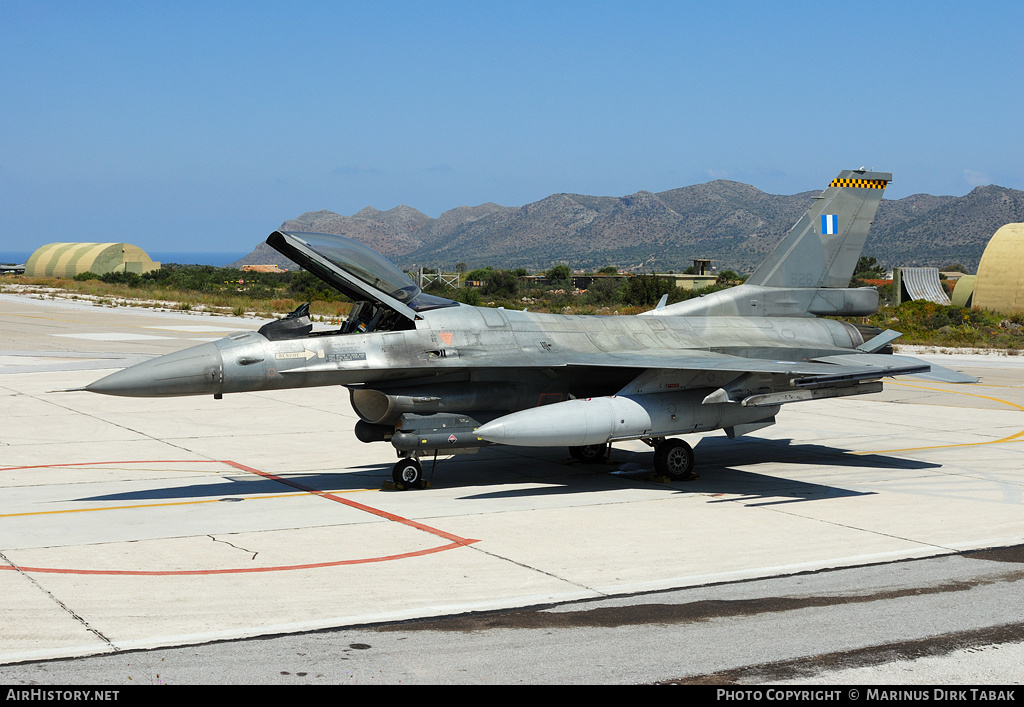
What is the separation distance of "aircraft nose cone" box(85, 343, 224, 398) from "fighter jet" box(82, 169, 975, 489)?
0.05 ft

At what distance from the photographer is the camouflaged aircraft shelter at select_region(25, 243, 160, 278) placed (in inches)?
5113

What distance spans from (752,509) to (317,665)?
699 cm

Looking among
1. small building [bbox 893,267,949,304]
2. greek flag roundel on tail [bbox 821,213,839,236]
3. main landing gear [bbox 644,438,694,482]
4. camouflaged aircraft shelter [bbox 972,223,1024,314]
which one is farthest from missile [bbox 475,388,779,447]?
small building [bbox 893,267,949,304]

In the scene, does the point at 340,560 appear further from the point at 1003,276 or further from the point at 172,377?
the point at 1003,276

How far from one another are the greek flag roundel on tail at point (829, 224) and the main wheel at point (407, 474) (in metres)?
8.57

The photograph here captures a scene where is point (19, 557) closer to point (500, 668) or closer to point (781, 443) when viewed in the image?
point (500, 668)

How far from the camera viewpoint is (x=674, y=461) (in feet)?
45.4

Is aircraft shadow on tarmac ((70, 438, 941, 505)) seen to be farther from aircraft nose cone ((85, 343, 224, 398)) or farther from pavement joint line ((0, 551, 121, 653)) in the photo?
pavement joint line ((0, 551, 121, 653))

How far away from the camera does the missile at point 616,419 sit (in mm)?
12047

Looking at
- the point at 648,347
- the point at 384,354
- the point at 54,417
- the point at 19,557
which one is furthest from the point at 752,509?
the point at 54,417

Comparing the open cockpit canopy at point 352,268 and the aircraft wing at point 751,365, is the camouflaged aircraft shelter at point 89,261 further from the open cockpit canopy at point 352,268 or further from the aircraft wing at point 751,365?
the aircraft wing at point 751,365

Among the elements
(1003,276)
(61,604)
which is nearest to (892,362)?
(61,604)

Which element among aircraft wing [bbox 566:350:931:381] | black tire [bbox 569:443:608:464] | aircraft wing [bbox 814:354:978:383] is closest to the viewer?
aircraft wing [bbox 566:350:931:381]

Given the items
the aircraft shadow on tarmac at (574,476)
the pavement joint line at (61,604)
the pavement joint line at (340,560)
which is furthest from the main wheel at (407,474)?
the pavement joint line at (61,604)
